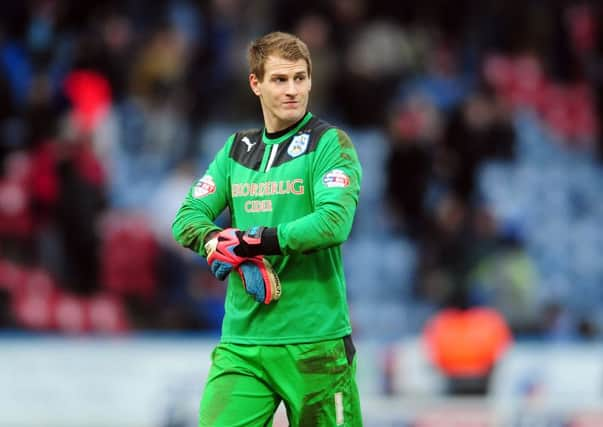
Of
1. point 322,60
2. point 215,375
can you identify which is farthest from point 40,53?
point 215,375

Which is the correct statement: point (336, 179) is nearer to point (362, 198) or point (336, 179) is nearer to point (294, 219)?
point (294, 219)

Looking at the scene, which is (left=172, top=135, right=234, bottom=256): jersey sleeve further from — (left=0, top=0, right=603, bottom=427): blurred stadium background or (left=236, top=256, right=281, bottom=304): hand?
(left=0, top=0, right=603, bottom=427): blurred stadium background

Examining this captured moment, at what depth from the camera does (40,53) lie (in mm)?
12391

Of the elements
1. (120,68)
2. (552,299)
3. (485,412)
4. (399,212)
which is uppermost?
(120,68)

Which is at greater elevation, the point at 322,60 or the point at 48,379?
the point at 322,60

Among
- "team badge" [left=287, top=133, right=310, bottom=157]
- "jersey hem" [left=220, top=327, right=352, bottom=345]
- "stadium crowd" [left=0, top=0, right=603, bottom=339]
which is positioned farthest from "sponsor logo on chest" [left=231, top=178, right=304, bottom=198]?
"stadium crowd" [left=0, top=0, right=603, bottom=339]

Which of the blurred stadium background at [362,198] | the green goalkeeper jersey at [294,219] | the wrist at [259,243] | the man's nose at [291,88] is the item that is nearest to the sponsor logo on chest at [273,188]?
the green goalkeeper jersey at [294,219]

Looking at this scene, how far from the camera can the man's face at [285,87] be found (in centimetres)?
460

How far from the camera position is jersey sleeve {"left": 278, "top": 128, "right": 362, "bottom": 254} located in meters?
4.39

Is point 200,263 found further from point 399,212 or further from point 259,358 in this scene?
point 259,358

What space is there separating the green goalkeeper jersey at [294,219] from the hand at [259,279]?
10 centimetres

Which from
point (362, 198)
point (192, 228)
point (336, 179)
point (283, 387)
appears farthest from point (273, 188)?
point (362, 198)

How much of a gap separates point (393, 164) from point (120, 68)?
10.1ft

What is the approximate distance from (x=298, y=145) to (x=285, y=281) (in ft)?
1.79
